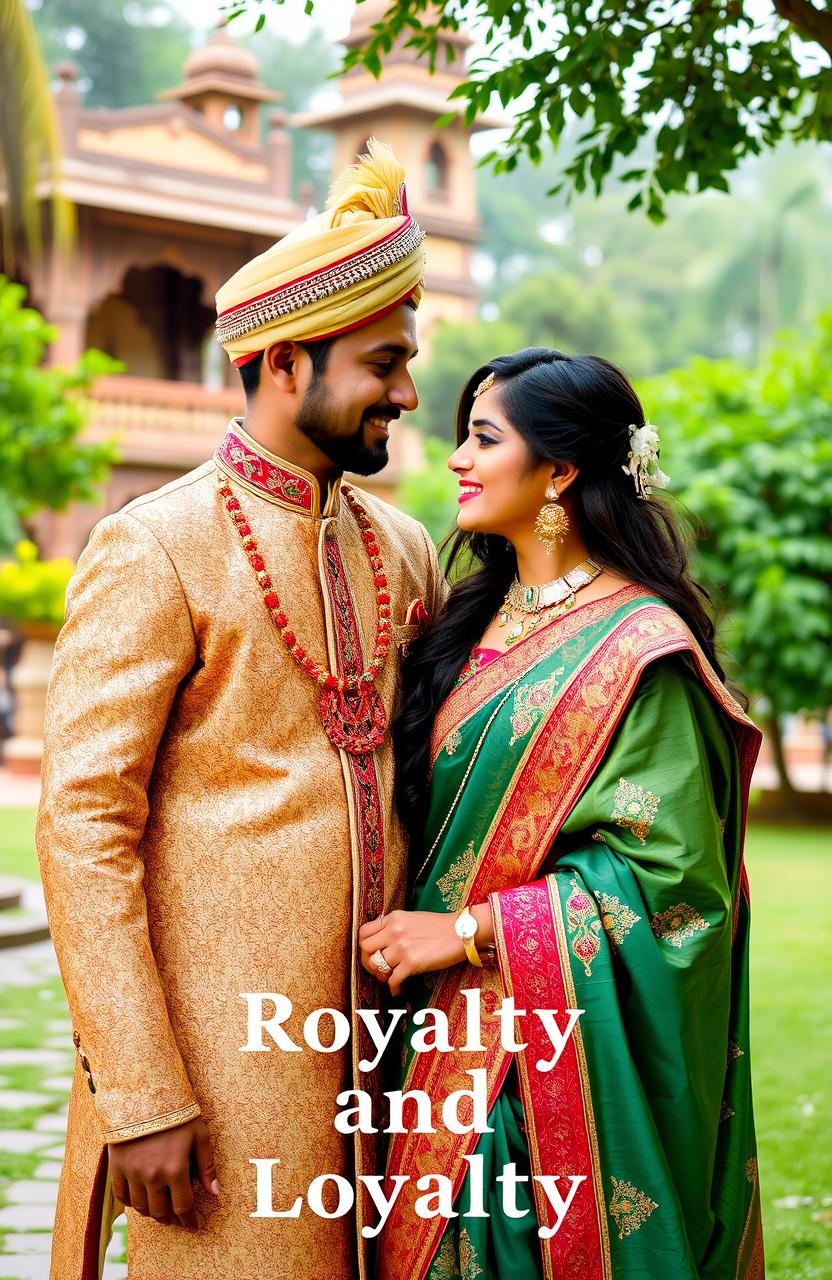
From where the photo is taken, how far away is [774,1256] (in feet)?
12.9

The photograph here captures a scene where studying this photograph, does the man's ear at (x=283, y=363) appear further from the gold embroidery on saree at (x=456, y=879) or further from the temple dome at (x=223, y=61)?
the temple dome at (x=223, y=61)

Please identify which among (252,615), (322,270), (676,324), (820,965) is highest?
(676,324)

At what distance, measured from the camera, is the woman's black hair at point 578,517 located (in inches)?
108

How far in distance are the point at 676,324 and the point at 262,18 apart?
4029 centimetres

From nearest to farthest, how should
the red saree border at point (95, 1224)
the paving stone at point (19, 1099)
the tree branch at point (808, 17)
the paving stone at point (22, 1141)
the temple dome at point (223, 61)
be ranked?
the red saree border at point (95, 1224)
the tree branch at point (808, 17)
the paving stone at point (22, 1141)
the paving stone at point (19, 1099)
the temple dome at point (223, 61)

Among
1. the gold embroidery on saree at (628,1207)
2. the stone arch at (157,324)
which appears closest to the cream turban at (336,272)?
the gold embroidery on saree at (628,1207)

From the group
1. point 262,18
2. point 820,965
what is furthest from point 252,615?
point 820,965

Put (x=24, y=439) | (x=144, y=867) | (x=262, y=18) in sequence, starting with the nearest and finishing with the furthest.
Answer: (x=144, y=867) → (x=262, y=18) → (x=24, y=439)

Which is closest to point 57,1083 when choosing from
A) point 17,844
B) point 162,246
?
point 17,844

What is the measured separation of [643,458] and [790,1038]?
4091 millimetres

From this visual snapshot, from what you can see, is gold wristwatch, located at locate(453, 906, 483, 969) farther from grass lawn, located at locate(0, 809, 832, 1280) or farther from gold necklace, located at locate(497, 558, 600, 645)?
grass lawn, located at locate(0, 809, 832, 1280)

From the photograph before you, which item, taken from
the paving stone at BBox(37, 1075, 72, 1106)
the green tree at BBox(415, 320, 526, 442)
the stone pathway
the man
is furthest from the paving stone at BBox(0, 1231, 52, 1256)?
the green tree at BBox(415, 320, 526, 442)

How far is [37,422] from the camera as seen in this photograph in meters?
10.8

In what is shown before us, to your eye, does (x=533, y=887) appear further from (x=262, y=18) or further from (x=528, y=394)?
(x=262, y=18)
